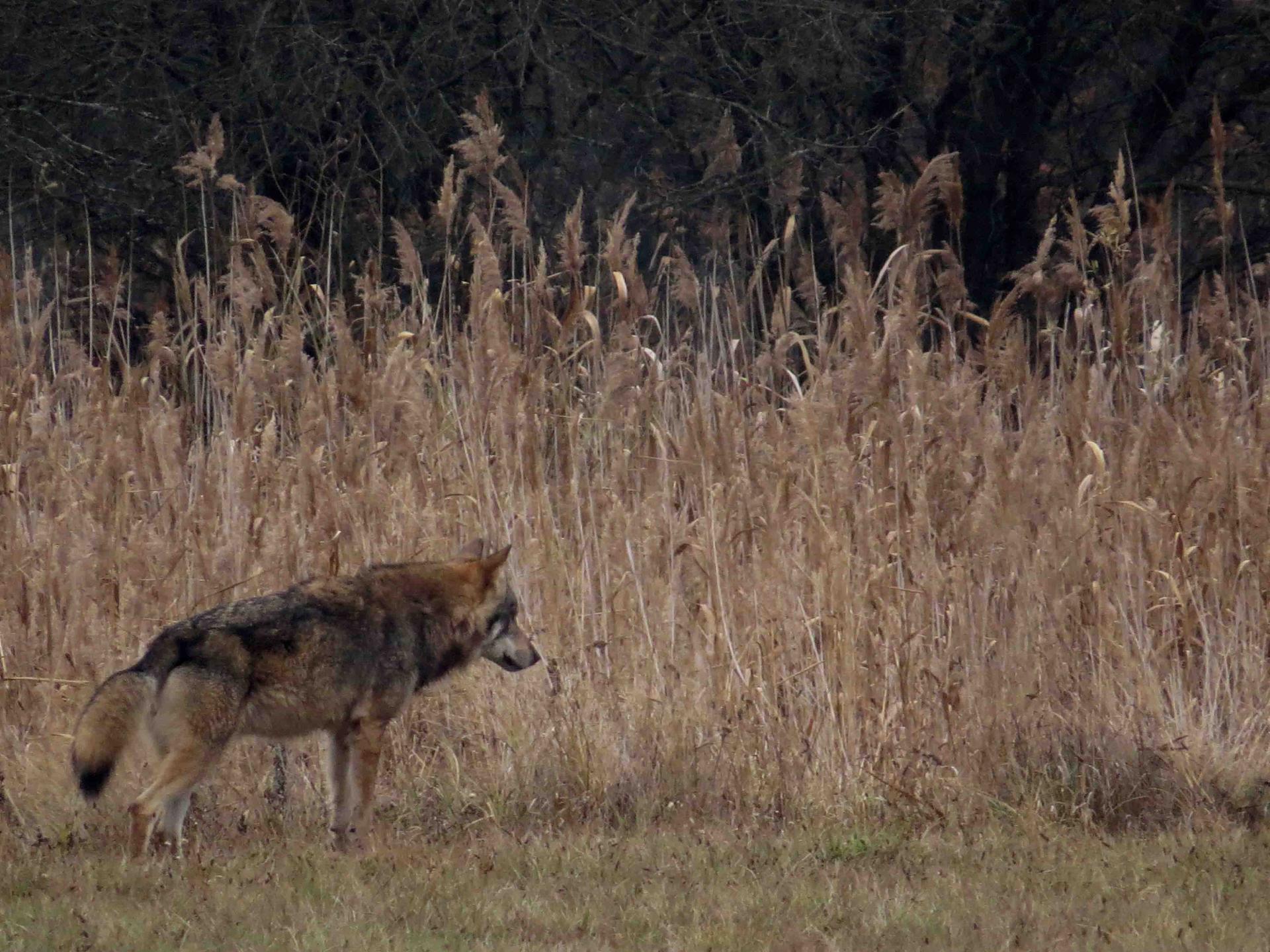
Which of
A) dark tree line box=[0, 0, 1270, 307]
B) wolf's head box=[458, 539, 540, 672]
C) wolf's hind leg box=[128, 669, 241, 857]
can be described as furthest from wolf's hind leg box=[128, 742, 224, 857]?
dark tree line box=[0, 0, 1270, 307]

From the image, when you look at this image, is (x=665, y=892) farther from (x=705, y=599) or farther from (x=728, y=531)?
(x=728, y=531)

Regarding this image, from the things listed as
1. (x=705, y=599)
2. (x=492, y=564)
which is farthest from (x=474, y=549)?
(x=705, y=599)

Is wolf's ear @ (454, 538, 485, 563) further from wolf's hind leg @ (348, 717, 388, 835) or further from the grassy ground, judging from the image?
the grassy ground

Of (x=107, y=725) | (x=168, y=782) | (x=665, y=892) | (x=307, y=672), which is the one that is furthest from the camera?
(x=307, y=672)

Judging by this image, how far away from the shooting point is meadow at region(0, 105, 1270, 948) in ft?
17.3

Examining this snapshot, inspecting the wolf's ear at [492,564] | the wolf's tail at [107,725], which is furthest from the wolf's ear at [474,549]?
the wolf's tail at [107,725]

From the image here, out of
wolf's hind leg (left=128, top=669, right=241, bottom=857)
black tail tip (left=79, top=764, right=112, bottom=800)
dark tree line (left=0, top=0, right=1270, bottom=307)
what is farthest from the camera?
dark tree line (left=0, top=0, right=1270, bottom=307)

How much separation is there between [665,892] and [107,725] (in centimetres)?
175

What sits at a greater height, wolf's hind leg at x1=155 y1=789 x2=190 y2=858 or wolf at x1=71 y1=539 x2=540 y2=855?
wolf at x1=71 y1=539 x2=540 y2=855

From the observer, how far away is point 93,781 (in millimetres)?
5270

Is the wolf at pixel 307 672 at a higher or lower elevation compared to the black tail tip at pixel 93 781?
higher

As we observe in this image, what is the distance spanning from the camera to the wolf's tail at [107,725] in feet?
17.3

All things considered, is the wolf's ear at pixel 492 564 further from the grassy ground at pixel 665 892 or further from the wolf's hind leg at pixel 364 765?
the grassy ground at pixel 665 892

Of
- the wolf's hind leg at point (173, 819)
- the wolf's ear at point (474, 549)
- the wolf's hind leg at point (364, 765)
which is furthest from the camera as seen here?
the wolf's ear at point (474, 549)
